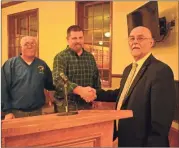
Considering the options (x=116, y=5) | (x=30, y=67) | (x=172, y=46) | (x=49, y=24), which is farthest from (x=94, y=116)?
(x=116, y=5)

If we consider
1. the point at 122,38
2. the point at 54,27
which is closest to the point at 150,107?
the point at 122,38

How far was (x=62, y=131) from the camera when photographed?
0.78 metres

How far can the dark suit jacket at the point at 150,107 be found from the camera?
1.07 metres

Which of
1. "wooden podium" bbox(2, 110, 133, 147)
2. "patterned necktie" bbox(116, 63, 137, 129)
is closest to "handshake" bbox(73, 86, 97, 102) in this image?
"patterned necktie" bbox(116, 63, 137, 129)

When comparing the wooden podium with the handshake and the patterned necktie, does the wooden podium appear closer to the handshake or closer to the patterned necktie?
the patterned necktie

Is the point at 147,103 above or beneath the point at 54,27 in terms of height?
beneath

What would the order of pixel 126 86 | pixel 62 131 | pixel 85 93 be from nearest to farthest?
1. pixel 62 131
2. pixel 126 86
3. pixel 85 93

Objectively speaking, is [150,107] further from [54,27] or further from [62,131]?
[54,27]

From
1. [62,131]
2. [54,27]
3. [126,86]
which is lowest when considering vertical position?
[62,131]

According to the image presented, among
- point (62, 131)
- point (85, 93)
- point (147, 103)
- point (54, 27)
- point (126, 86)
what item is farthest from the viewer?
point (54, 27)

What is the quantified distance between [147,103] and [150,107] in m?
0.02

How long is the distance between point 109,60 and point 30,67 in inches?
43.7

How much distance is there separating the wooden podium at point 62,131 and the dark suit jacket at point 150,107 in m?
0.22

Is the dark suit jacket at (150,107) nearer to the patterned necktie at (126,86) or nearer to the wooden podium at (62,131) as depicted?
the patterned necktie at (126,86)
